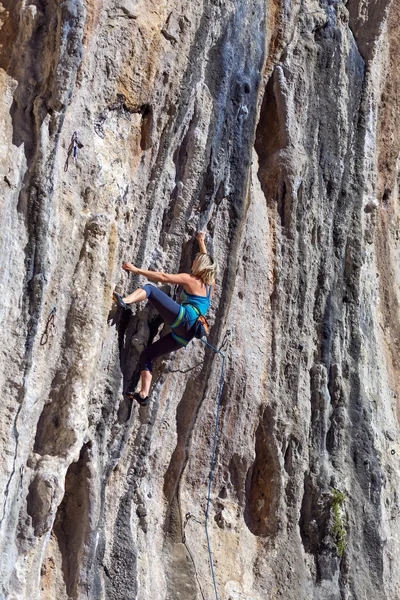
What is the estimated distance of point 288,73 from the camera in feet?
25.3

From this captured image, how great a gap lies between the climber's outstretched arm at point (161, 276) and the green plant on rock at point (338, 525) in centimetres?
268

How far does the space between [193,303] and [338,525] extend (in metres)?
2.72

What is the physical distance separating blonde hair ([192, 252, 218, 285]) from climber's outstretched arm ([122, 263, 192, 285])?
9 cm

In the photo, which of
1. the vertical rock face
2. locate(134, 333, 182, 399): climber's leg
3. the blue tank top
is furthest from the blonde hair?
locate(134, 333, 182, 399): climber's leg

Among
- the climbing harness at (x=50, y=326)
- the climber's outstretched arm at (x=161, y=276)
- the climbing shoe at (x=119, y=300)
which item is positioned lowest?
the climbing harness at (x=50, y=326)

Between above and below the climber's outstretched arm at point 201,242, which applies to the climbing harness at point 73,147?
above

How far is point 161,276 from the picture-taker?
19.6 feet

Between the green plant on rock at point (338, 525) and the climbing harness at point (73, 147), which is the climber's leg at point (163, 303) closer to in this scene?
the climbing harness at point (73, 147)

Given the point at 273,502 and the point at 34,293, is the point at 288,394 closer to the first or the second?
the point at 273,502

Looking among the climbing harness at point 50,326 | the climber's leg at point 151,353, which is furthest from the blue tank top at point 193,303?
the climbing harness at point 50,326

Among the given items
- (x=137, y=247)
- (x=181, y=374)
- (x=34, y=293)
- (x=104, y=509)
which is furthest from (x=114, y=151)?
(x=104, y=509)

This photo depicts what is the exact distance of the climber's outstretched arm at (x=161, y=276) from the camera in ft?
19.1

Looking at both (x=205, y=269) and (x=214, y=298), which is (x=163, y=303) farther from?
(x=214, y=298)

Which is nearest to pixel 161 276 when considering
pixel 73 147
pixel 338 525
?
pixel 73 147
